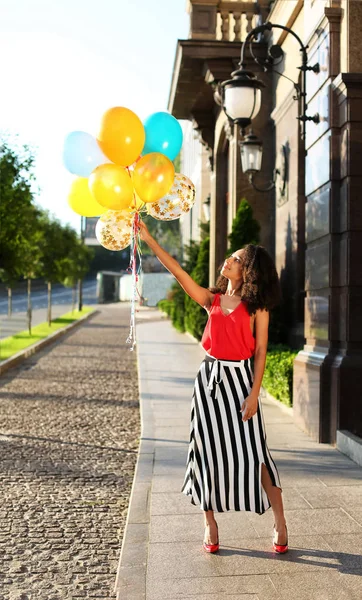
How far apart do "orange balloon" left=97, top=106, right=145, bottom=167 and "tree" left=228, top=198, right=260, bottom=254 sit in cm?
945

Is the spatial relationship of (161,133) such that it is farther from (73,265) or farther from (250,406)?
(73,265)

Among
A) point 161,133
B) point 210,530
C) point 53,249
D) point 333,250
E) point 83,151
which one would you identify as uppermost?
point 53,249

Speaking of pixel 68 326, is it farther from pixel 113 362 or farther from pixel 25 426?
pixel 25 426

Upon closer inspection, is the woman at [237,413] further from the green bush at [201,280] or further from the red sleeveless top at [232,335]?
the green bush at [201,280]

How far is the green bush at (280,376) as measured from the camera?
9.59 m

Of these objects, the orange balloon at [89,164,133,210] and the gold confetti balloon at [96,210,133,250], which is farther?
the gold confetti balloon at [96,210,133,250]

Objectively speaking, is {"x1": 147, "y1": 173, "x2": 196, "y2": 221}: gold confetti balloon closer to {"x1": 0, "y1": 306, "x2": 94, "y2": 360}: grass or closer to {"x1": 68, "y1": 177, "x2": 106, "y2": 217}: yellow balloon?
{"x1": 68, "y1": 177, "x2": 106, "y2": 217}: yellow balloon

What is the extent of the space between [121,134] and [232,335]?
1.45m

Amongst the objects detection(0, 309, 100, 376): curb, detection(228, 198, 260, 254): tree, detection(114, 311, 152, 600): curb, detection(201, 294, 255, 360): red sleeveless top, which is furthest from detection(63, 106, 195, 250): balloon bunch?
detection(0, 309, 100, 376): curb

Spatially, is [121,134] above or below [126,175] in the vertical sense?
above

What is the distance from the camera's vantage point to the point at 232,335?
428 cm

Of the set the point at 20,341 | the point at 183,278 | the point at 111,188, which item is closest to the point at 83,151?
the point at 111,188

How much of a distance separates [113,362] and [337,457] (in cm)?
1080

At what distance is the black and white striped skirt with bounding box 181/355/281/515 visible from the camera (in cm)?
427
